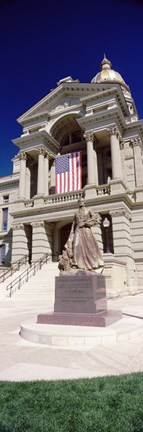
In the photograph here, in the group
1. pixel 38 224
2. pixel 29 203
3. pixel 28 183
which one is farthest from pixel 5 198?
pixel 38 224

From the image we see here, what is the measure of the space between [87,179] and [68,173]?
72.8 inches

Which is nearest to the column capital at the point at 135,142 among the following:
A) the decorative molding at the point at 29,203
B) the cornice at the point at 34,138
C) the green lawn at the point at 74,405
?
the cornice at the point at 34,138

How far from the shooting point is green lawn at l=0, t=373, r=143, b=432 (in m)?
2.69

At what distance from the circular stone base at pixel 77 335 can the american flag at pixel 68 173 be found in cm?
1945

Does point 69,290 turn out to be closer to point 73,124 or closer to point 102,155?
point 102,155

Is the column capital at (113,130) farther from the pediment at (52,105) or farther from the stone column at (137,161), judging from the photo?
the pediment at (52,105)

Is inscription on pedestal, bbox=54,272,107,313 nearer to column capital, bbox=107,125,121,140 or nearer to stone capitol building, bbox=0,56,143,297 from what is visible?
stone capitol building, bbox=0,56,143,297

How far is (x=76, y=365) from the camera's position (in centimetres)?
450

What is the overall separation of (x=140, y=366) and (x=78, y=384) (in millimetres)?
1321

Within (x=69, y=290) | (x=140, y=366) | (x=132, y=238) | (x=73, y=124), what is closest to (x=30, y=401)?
(x=140, y=366)

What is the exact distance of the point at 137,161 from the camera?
26.1 meters

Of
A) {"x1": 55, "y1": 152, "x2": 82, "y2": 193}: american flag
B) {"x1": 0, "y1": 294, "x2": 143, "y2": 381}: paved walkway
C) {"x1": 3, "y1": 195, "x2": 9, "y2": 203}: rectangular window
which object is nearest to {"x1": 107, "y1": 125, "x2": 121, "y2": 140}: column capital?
{"x1": 55, "y1": 152, "x2": 82, "y2": 193}: american flag

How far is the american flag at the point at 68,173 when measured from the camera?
2555cm

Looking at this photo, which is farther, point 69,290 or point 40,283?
point 40,283
